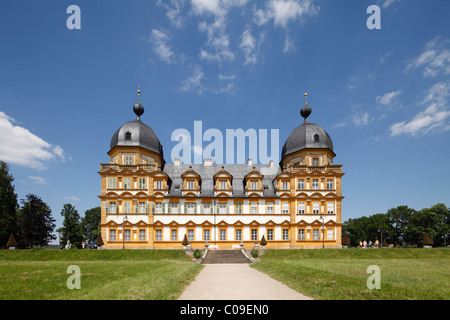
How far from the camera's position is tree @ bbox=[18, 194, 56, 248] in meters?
47.8

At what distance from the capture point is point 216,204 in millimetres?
44188

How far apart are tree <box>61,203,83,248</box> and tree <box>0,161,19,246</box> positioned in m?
19.3

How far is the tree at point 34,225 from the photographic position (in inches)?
1884

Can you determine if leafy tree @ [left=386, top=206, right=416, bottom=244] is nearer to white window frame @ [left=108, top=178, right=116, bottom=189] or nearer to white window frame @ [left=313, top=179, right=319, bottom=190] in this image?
white window frame @ [left=313, top=179, right=319, bottom=190]

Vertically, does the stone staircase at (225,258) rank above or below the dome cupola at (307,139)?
below

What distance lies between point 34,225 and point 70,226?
803 inches

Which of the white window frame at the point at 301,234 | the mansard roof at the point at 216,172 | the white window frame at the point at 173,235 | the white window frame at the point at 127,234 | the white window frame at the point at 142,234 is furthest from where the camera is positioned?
the mansard roof at the point at 216,172

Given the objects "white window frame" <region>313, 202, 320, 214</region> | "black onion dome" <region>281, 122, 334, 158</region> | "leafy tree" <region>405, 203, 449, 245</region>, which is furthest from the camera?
"leafy tree" <region>405, 203, 449, 245</region>

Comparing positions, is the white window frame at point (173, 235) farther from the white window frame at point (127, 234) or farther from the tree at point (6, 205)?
the tree at point (6, 205)

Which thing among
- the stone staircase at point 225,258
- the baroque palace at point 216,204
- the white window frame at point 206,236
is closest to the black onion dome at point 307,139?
the baroque palace at point 216,204

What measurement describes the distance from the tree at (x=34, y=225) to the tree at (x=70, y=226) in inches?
626

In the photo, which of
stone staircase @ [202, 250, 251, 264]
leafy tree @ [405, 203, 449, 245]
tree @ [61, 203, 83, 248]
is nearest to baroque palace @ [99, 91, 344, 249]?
stone staircase @ [202, 250, 251, 264]
